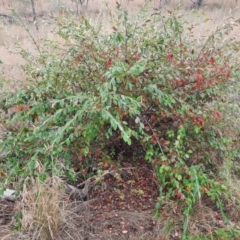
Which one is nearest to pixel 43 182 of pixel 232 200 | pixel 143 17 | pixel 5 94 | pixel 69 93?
pixel 69 93

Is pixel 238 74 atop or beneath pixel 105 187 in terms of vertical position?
atop

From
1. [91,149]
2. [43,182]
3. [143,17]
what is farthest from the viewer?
[143,17]

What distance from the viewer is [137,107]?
2096 millimetres

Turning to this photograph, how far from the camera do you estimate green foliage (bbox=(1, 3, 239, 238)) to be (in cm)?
216

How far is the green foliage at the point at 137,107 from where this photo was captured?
2.16 metres

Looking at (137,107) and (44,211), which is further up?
(137,107)

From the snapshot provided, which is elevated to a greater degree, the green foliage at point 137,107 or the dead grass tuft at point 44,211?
the green foliage at point 137,107

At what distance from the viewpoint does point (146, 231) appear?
2.26 metres

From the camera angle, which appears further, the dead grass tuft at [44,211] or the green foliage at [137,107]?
the green foliage at [137,107]

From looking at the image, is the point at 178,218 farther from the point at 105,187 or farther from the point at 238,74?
the point at 238,74

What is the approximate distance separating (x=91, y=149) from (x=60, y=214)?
1.84 ft

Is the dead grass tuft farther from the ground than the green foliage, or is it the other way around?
the green foliage

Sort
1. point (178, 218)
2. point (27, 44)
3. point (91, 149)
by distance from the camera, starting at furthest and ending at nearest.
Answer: point (27, 44)
point (91, 149)
point (178, 218)

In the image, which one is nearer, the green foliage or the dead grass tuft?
the dead grass tuft
